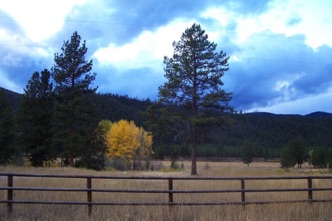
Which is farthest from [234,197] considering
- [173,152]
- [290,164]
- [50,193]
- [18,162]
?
[173,152]

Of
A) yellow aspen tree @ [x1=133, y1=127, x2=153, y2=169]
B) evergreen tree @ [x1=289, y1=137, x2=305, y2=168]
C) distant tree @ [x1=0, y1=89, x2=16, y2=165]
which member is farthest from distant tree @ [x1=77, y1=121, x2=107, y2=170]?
evergreen tree @ [x1=289, y1=137, x2=305, y2=168]

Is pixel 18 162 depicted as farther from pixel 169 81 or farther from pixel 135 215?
pixel 135 215

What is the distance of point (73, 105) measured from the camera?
4444cm

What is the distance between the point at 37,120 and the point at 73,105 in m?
6.75

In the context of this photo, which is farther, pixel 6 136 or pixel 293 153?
pixel 293 153

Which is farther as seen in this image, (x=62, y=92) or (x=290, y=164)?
(x=290, y=164)

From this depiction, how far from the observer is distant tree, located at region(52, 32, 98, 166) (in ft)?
145

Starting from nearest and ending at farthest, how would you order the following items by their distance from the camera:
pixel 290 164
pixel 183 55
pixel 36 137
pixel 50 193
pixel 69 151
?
pixel 50 193 → pixel 183 55 → pixel 69 151 → pixel 36 137 → pixel 290 164

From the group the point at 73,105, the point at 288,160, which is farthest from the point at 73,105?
the point at 288,160

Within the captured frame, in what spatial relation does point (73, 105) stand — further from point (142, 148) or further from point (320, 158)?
point (320, 158)

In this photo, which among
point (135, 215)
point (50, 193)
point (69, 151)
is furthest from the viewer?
point (69, 151)

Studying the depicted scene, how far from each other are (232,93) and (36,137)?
2461cm

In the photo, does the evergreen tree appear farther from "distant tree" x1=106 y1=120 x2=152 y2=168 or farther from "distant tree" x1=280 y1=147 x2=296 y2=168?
"distant tree" x1=106 y1=120 x2=152 y2=168

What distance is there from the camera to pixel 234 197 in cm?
1451
